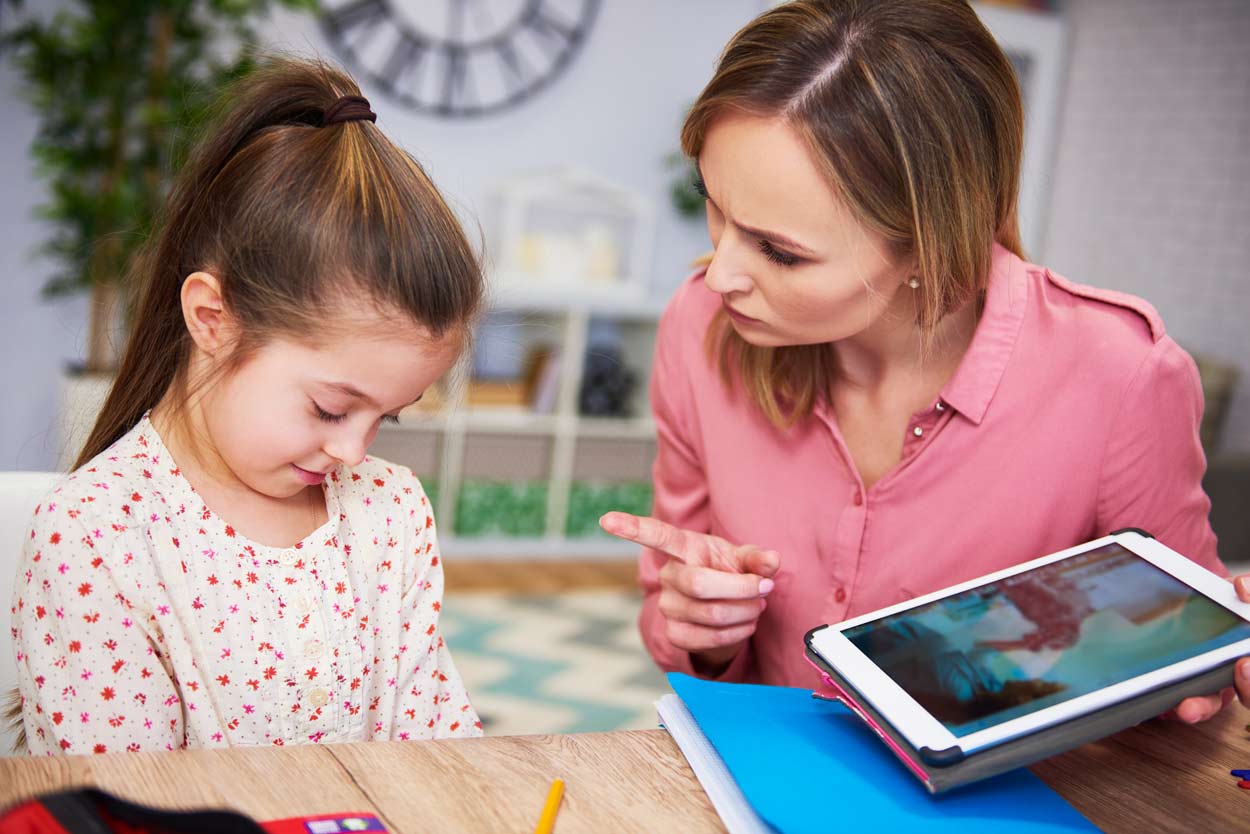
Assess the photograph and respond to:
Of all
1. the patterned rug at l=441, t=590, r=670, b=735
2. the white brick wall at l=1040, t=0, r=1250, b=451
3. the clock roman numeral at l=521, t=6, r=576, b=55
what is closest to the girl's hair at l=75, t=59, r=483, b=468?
the patterned rug at l=441, t=590, r=670, b=735

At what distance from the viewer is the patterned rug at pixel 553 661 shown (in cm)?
272

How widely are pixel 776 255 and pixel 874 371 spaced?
1.00 feet

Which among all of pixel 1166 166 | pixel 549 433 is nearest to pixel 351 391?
pixel 549 433

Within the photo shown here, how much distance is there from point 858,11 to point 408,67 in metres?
2.88

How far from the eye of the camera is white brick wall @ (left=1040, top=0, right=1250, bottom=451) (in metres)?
3.86

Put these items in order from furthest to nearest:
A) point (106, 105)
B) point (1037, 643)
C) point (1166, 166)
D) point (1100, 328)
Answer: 1. point (1166, 166)
2. point (106, 105)
3. point (1100, 328)
4. point (1037, 643)

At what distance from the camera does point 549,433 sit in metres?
3.92

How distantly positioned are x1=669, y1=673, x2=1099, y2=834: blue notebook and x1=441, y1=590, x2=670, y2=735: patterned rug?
5.43 feet

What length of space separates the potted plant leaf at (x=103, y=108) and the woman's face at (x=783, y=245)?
2217 millimetres

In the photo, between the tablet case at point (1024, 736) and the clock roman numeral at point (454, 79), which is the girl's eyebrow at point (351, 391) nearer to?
the tablet case at point (1024, 736)

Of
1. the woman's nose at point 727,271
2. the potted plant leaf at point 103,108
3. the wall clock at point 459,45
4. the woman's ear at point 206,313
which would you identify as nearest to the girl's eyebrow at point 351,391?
the woman's ear at point 206,313

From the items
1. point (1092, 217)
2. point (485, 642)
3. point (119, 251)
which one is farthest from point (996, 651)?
point (1092, 217)

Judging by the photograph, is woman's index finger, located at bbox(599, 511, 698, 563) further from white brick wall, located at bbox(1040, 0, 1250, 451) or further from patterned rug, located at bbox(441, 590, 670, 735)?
white brick wall, located at bbox(1040, 0, 1250, 451)

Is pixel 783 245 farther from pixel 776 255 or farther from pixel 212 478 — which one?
pixel 212 478
